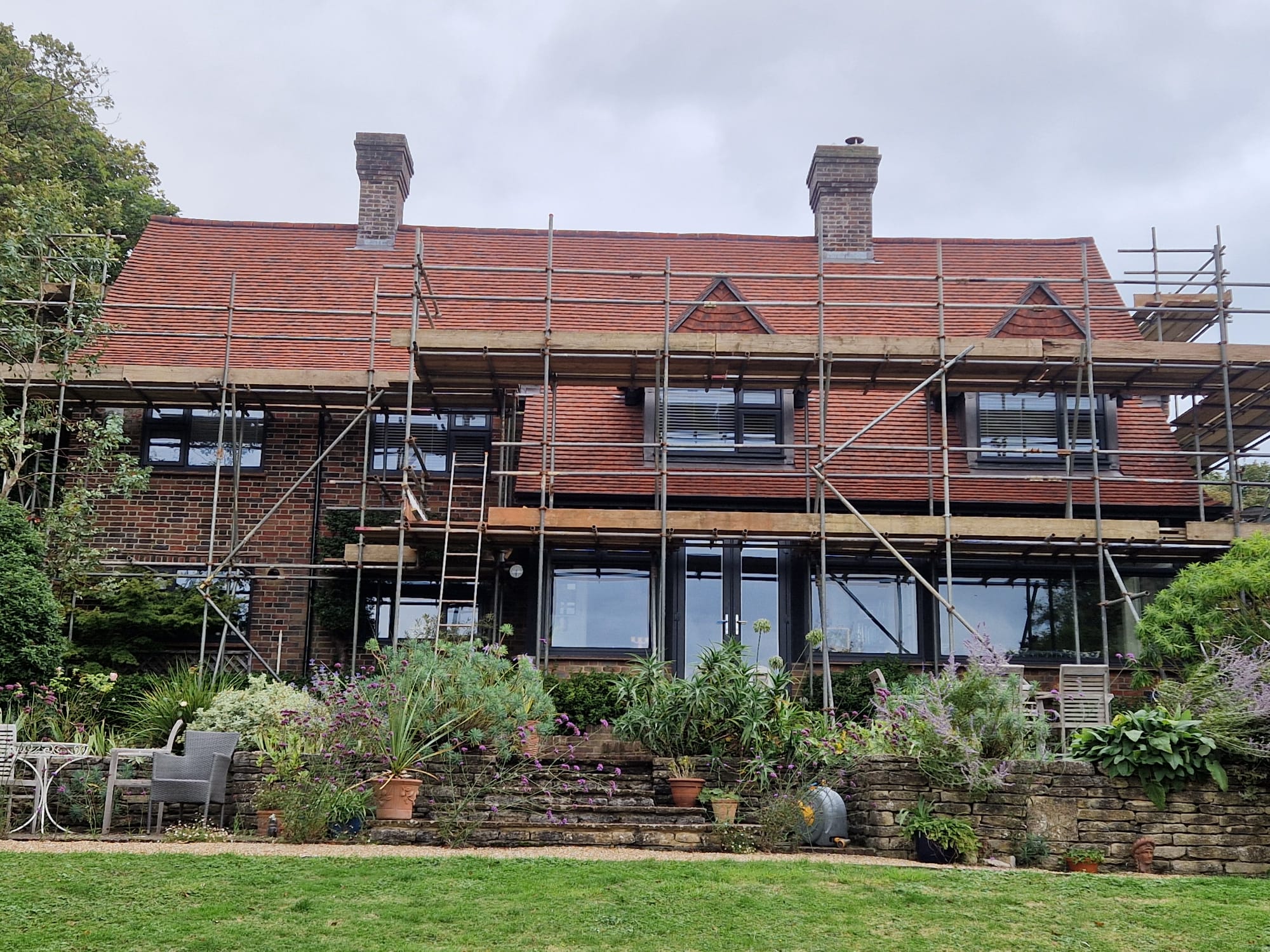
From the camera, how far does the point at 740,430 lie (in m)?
18.5

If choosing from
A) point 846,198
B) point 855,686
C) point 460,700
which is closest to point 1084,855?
point 460,700

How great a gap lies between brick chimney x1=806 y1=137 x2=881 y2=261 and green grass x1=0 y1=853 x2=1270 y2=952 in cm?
1470

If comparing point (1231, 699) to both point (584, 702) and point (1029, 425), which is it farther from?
point (1029, 425)

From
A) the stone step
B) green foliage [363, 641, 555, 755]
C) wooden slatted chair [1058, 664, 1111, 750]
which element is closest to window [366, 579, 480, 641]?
green foliage [363, 641, 555, 755]

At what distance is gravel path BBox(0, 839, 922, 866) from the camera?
9422mm

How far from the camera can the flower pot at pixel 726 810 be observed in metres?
10.8

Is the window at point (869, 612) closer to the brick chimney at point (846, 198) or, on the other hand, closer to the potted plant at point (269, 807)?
the brick chimney at point (846, 198)

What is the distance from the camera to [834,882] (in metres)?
8.78

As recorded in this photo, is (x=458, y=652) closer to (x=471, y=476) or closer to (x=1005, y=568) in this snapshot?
(x=471, y=476)

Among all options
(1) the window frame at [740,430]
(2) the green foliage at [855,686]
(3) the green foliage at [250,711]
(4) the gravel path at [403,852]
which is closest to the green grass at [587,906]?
(4) the gravel path at [403,852]

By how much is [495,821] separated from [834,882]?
3141mm

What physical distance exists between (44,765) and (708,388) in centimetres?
1000

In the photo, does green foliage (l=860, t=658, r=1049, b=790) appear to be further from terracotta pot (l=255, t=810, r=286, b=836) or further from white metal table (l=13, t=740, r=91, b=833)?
white metal table (l=13, t=740, r=91, b=833)

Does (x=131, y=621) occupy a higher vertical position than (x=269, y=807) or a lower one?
higher
